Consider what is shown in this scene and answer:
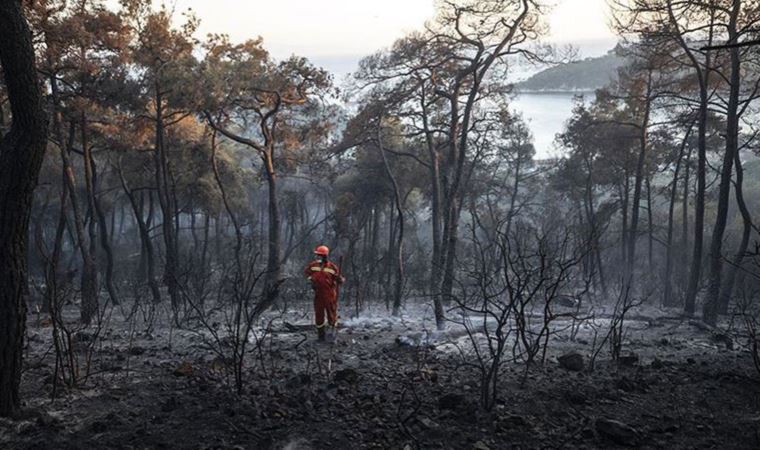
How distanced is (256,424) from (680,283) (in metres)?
20.7

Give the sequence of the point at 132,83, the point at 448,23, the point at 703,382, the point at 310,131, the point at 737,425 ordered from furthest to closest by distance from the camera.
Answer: the point at 310,131 → the point at 132,83 → the point at 448,23 → the point at 703,382 → the point at 737,425

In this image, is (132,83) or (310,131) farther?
(310,131)

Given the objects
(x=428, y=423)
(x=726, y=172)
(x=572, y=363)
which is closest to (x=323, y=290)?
(x=572, y=363)

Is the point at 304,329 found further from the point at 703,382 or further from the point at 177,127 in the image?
the point at 177,127

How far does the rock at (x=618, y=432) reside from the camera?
4.80m

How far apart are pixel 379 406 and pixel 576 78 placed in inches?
1106

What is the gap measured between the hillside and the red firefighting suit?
17.4 meters

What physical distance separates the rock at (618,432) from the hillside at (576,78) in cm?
2116

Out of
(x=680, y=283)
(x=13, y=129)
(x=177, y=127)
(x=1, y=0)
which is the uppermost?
(x=177, y=127)

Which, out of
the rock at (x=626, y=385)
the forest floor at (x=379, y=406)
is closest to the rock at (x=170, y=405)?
the forest floor at (x=379, y=406)

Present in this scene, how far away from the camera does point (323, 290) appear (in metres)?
9.74

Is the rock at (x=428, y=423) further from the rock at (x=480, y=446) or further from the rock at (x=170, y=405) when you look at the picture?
the rock at (x=170, y=405)

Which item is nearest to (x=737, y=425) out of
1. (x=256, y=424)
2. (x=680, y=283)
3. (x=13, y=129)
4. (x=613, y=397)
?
(x=613, y=397)

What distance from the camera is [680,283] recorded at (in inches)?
838
